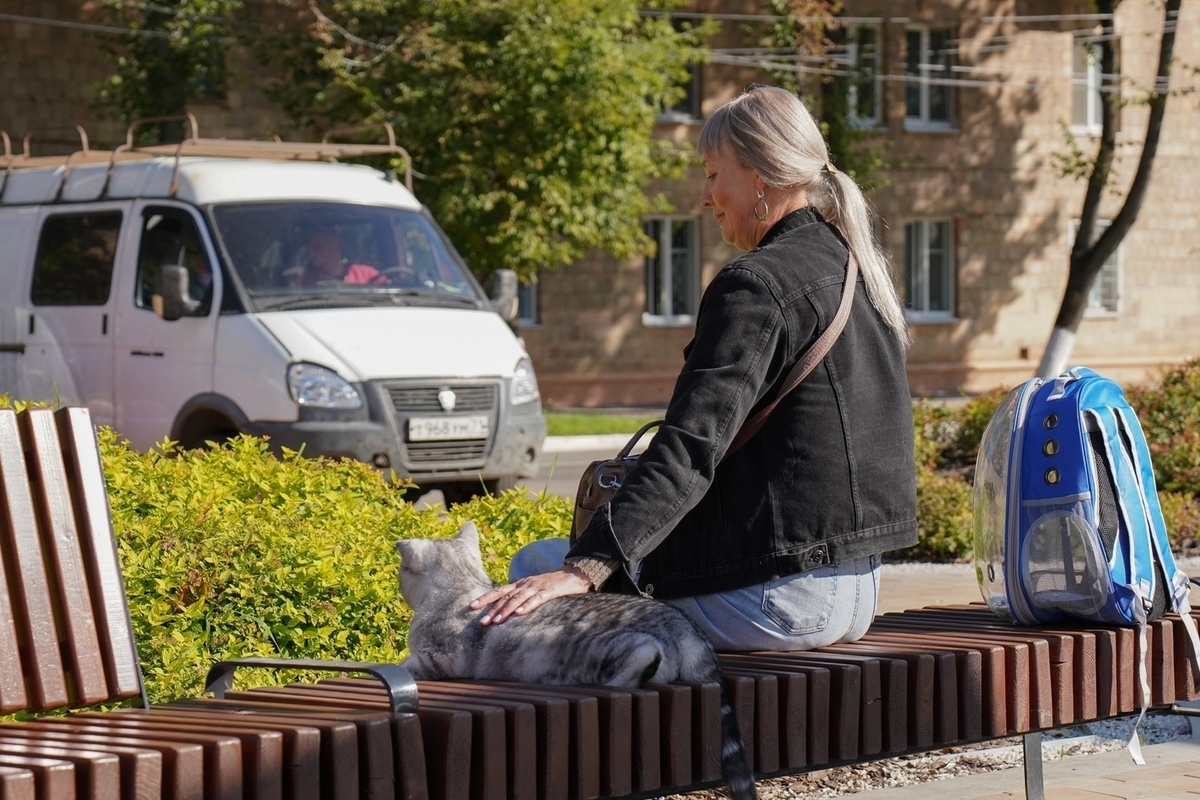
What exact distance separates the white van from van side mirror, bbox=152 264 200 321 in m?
0.01

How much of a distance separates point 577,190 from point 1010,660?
1641 centimetres

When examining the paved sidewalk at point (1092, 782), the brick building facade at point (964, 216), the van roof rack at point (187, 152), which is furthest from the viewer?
the brick building facade at point (964, 216)

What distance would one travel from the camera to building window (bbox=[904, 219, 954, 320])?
32781mm

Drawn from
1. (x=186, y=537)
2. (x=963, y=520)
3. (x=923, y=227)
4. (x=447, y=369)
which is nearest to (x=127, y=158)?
(x=447, y=369)

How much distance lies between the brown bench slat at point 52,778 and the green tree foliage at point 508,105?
1659 cm

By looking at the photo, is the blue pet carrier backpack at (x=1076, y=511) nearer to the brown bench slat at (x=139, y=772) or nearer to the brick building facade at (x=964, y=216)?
the brown bench slat at (x=139, y=772)

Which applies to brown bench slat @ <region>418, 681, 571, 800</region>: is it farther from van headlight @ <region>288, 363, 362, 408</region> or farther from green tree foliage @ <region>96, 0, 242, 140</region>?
green tree foliage @ <region>96, 0, 242, 140</region>

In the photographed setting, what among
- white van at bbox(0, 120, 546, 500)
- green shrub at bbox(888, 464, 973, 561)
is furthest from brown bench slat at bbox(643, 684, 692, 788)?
white van at bbox(0, 120, 546, 500)

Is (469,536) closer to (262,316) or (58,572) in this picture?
(58,572)

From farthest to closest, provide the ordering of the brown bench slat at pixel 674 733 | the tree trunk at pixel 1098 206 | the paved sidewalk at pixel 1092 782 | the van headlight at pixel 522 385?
the tree trunk at pixel 1098 206 → the van headlight at pixel 522 385 → the paved sidewalk at pixel 1092 782 → the brown bench slat at pixel 674 733

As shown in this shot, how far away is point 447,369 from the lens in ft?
37.4

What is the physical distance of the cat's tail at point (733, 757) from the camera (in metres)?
3.41

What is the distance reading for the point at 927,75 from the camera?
32.8m

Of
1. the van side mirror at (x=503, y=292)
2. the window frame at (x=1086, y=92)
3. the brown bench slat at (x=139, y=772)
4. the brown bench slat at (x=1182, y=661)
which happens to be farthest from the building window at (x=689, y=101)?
the brown bench slat at (x=139, y=772)
